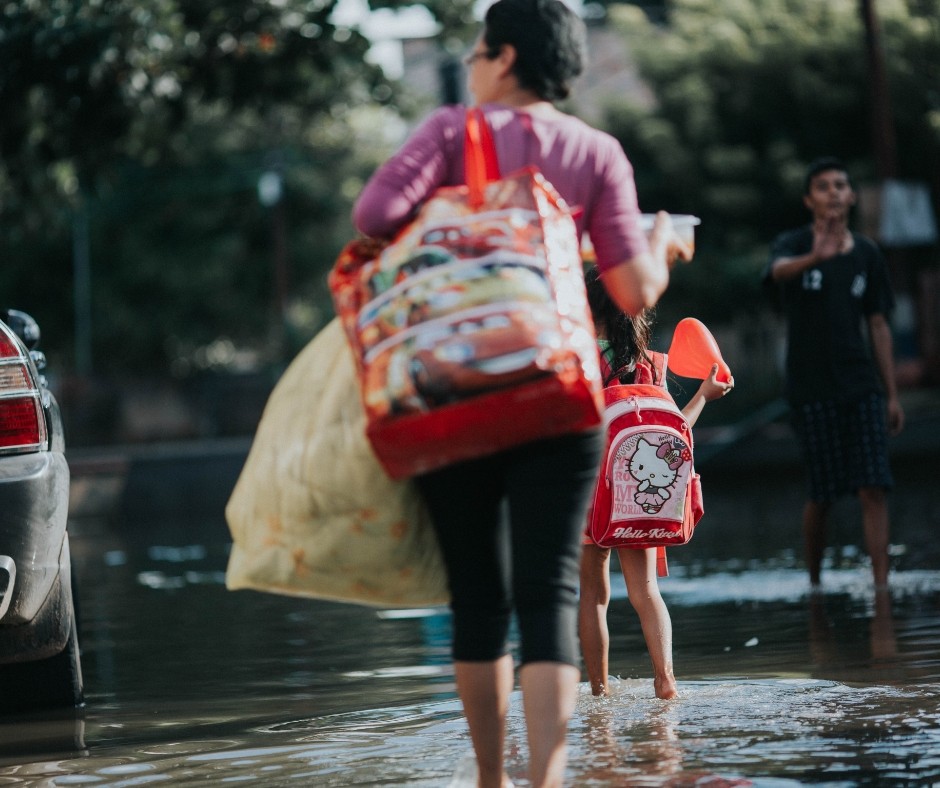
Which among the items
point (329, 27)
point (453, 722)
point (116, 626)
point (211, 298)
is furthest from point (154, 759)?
point (211, 298)

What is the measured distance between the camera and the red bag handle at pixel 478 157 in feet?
11.1

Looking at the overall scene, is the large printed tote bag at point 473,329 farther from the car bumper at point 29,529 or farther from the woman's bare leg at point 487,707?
the car bumper at point 29,529

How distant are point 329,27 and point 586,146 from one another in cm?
916

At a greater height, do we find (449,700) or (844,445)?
(844,445)

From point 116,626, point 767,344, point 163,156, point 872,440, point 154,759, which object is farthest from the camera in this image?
point 767,344

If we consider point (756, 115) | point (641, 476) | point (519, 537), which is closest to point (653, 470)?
point (641, 476)

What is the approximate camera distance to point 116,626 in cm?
822

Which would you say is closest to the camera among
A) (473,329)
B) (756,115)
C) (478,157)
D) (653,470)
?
(473,329)

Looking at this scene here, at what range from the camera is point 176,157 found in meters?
14.1

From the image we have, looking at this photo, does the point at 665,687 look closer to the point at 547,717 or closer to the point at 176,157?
the point at 547,717

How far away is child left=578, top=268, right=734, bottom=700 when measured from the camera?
491cm

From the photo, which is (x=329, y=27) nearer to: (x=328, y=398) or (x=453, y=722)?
(x=453, y=722)

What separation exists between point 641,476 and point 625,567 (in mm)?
305

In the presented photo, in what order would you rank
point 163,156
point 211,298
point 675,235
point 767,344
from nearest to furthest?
1. point 675,235
2. point 163,156
3. point 767,344
4. point 211,298
